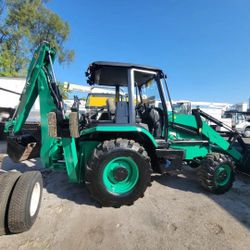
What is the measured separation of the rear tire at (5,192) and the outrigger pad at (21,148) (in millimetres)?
987

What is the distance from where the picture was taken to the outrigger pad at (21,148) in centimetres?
406

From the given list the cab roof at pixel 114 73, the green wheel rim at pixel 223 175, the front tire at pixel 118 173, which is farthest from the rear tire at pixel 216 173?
the cab roof at pixel 114 73

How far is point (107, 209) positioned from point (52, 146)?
1.47 metres

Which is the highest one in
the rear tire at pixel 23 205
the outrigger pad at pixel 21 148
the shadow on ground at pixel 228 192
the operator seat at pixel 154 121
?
the operator seat at pixel 154 121

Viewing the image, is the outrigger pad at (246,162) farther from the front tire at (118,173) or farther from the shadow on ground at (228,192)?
the front tire at (118,173)

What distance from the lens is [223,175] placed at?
408cm

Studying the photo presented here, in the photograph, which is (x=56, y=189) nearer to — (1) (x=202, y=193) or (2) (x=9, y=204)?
(2) (x=9, y=204)

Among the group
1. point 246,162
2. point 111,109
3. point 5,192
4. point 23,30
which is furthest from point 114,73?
point 23,30

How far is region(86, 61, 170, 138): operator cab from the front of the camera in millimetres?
3754

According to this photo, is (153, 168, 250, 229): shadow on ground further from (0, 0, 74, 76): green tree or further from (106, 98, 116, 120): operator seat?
(0, 0, 74, 76): green tree

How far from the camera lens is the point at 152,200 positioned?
12.4 ft

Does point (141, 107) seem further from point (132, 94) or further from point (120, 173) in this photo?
point (120, 173)

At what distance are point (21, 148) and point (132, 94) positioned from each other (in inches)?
91.8

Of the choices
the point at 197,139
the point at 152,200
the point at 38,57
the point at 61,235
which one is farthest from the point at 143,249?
the point at 38,57
